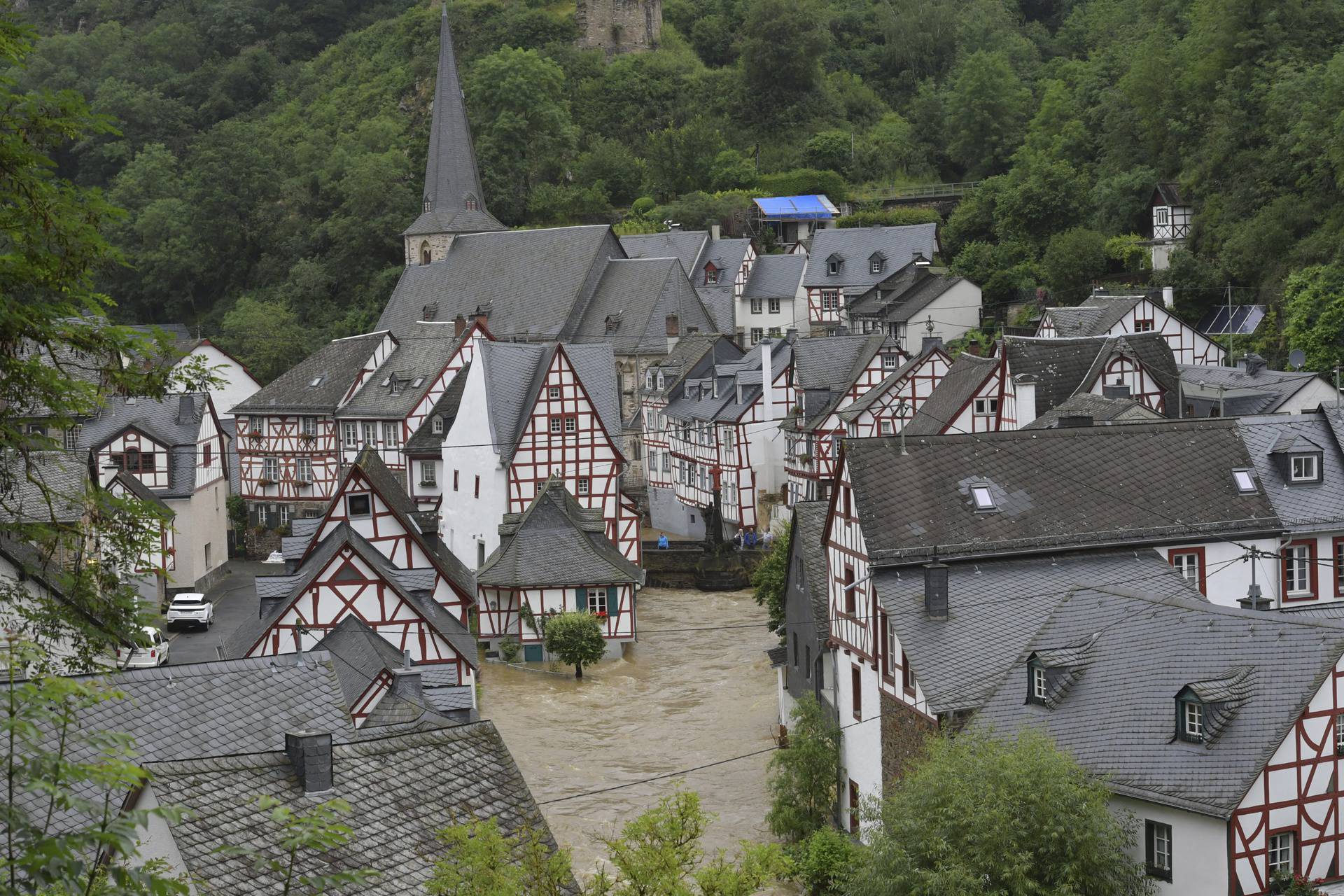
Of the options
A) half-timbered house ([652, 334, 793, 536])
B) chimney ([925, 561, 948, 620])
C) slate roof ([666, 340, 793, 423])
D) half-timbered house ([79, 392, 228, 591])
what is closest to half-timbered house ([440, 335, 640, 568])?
half-timbered house ([652, 334, 793, 536])

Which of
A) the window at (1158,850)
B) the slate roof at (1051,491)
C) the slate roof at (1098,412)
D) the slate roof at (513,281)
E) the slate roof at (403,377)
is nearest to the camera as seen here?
the window at (1158,850)

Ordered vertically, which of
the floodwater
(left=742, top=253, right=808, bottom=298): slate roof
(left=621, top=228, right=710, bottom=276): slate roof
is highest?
(left=621, top=228, right=710, bottom=276): slate roof

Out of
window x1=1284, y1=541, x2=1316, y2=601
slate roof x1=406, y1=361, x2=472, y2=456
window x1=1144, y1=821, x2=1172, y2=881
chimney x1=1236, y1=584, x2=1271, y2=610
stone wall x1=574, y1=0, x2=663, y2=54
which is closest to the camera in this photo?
window x1=1144, y1=821, x2=1172, y2=881

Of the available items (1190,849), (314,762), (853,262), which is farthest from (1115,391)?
(314,762)

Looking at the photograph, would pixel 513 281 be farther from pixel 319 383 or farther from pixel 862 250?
pixel 862 250

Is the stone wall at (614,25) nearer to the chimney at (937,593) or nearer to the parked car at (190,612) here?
the parked car at (190,612)

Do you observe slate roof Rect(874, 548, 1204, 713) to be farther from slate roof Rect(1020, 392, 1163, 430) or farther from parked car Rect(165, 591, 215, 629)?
parked car Rect(165, 591, 215, 629)

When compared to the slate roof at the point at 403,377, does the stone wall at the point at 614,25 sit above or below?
above

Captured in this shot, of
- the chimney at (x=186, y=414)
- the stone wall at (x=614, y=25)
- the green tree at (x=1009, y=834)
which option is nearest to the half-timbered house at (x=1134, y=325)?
the chimney at (x=186, y=414)
